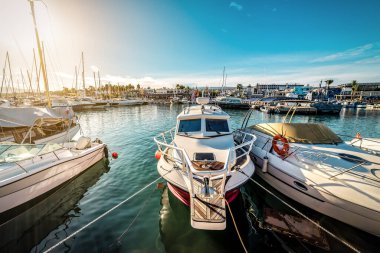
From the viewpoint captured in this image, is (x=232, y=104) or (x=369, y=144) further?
(x=232, y=104)

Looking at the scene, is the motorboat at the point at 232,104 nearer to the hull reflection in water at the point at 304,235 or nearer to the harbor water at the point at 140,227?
the harbor water at the point at 140,227

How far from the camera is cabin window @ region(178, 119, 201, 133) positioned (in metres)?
7.65

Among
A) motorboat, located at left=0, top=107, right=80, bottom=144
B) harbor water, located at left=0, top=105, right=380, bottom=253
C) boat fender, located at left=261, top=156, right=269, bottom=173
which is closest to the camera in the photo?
harbor water, located at left=0, top=105, right=380, bottom=253

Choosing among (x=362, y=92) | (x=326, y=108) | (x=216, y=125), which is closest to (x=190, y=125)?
(x=216, y=125)

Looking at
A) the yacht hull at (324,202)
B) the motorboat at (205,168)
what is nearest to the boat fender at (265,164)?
the yacht hull at (324,202)

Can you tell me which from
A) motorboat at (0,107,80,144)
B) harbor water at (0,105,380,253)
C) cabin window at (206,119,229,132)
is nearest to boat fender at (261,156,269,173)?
harbor water at (0,105,380,253)

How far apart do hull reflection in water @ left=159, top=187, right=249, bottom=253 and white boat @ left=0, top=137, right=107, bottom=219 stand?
17.4 feet

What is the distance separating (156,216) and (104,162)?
6.48 m

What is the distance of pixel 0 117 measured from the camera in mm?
8648

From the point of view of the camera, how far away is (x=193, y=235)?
4930mm

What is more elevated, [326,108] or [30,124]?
[326,108]

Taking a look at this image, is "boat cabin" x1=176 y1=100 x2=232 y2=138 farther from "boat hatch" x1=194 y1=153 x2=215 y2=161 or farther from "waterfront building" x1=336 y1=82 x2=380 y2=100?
"waterfront building" x1=336 y1=82 x2=380 y2=100

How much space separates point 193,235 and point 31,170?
6.81m

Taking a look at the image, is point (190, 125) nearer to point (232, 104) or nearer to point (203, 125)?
point (203, 125)
